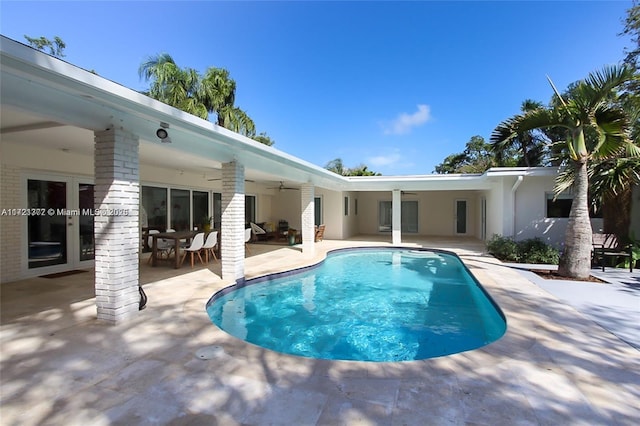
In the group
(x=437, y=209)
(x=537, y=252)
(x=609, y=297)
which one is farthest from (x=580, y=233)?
(x=437, y=209)

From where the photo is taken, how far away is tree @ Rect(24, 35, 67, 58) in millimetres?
19156

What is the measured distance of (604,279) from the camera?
699cm

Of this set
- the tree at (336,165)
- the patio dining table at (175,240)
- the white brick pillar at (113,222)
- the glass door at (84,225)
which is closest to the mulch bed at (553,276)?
the white brick pillar at (113,222)

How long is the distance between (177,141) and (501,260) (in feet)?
32.0

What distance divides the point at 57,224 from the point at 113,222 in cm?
446

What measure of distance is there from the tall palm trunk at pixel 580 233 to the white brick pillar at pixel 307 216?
7.26m

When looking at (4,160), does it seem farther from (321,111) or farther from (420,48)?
(321,111)

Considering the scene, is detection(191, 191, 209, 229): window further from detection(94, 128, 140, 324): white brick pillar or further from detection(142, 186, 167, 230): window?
detection(94, 128, 140, 324): white brick pillar

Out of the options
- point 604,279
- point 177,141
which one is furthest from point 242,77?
point 604,279

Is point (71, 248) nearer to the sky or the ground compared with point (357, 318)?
nearer to the sky

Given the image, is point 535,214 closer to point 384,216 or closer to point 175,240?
point 384,216

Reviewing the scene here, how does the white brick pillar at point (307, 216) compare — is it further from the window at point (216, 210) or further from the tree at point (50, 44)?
the tree at point (50, 44)

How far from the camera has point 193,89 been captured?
722 inches

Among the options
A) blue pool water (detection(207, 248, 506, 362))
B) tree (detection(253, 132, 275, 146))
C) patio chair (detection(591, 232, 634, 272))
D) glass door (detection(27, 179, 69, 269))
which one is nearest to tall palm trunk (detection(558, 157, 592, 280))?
patio chair (detection(591, 232, 634, 272))
